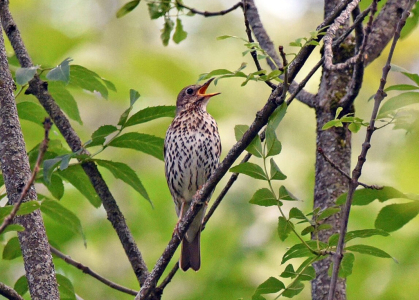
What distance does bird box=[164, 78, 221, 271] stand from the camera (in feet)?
18.0

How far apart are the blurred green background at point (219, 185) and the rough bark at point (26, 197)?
90 centimetres

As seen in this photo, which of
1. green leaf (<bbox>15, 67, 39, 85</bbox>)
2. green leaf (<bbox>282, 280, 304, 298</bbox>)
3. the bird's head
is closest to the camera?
green leaf (<bbox>15, 67, 39, 85</bbox>)

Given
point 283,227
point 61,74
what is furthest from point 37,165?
point 283,227

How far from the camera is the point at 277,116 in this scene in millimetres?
2654

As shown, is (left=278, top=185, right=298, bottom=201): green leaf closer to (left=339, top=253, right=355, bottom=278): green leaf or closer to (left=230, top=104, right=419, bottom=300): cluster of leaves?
(left=230, top=104, right=419, bottom=300): cluster of leaves

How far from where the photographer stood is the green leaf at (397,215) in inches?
120

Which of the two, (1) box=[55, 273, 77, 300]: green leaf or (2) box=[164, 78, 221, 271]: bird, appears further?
(2) box=[164, 78, 221, 271]: bird

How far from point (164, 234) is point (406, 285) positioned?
232 centimetres

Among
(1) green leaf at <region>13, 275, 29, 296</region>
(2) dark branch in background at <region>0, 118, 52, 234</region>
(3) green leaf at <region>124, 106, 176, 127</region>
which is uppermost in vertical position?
(3) green leaf at <region>124, 106, 176, 127</region>

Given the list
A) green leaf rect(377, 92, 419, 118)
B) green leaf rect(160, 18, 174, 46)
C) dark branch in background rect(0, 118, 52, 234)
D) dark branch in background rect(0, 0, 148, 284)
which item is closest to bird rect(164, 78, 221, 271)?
green leaf rect(160, 18, 174, 46)

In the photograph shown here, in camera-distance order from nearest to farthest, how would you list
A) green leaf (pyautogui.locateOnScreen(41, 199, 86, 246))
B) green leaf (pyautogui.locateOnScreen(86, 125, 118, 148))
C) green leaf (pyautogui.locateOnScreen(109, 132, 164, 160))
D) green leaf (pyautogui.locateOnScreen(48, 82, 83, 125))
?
1. green leaf (pyautogui.locateOnScreen(86, 125, 118, 148))
2. green leaf (pyautogui.locateOnScreen(41, 199, 86, 246))
3. green leaf (pyautogui.locateOnScreen(109, 132, 164, 160))
4. green leaf (pyautogui.locateOnScreen(48, 82, 83, 125))

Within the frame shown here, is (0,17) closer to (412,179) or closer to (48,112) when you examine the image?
(48,112)

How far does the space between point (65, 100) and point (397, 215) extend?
2.22 m

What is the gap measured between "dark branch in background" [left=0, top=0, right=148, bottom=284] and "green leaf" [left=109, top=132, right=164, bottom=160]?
33 cm
